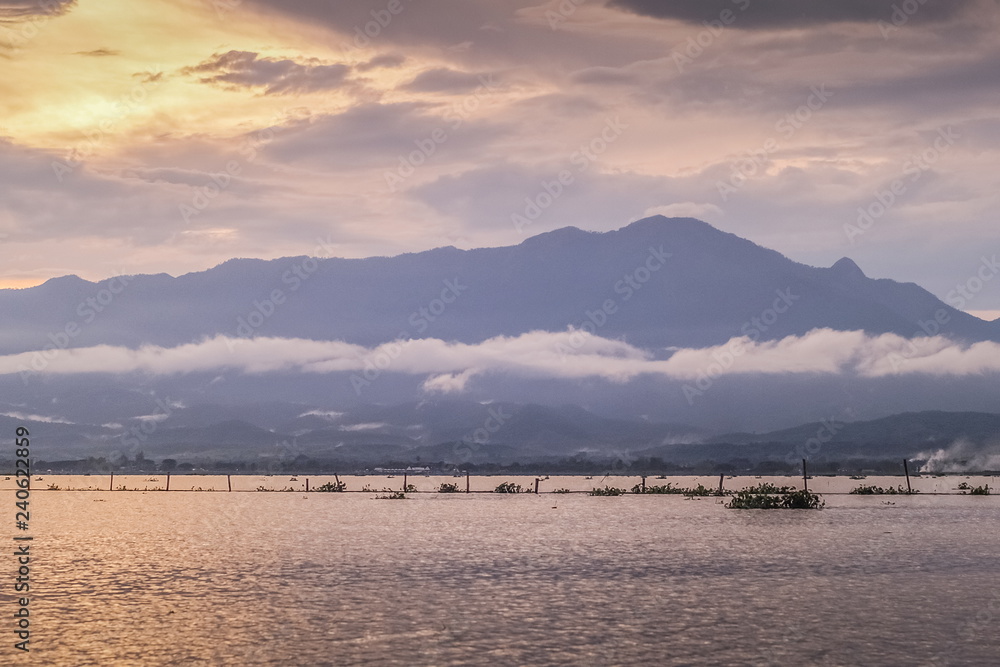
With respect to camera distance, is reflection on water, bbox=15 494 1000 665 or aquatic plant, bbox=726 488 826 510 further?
aquatic plant, bbox=726 488 826 510

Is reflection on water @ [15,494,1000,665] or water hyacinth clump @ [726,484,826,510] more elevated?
water hyacinth clump @ [726,484,826,510]

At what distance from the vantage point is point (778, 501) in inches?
4702

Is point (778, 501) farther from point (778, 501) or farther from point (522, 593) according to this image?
point (522, 593)

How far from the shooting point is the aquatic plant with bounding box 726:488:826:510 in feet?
385

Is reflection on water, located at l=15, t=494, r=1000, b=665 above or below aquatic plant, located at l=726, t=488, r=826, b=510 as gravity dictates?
below

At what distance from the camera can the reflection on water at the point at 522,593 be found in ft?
124

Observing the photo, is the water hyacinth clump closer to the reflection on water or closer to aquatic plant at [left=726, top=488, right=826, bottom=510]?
aquatic plant at [left=726, top=488, right=826, bottom=510]

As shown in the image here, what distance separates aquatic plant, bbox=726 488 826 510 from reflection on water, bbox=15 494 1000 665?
1930cm

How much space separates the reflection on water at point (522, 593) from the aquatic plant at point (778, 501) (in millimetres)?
19300

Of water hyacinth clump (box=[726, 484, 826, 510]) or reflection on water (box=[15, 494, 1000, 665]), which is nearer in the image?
reflection on water (box=[15, 494, 1000, 665])

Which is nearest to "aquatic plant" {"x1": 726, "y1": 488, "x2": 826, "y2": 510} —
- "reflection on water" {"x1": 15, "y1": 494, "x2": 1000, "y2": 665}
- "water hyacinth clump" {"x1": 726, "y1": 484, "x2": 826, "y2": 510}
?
"water hyacinth clump" {"x1": 726, "y1": 484, "x2": 826, "y2": 510}

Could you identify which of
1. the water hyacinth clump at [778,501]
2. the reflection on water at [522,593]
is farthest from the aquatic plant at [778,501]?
the reflection on water at [522,593]

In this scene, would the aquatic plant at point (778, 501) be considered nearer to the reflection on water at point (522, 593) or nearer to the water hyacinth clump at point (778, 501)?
the water hyacinth clump at point (778, 501)

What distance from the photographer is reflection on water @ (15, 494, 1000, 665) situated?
37.9m
